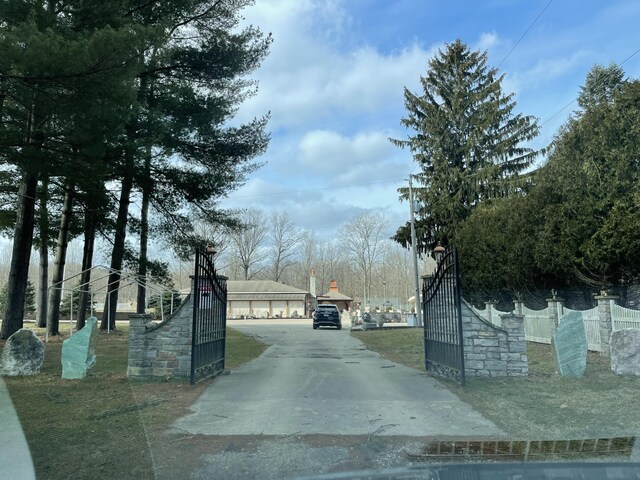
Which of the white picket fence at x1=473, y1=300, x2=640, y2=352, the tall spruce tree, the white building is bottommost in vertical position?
the white picket fence at x1=473, y1=300, x2=640, y2=352

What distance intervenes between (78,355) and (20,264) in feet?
28.4

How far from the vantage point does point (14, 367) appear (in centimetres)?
1101

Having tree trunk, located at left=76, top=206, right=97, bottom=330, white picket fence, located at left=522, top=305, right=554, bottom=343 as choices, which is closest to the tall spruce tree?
white picket fence, located at left=522, top=305, right=554, bottom=343

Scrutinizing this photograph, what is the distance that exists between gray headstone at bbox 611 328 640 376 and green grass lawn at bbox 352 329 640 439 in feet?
0.64

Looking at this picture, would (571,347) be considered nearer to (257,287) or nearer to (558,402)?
(558,402)

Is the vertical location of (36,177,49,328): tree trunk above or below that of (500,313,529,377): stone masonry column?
above

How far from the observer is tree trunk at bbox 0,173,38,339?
57.2ft

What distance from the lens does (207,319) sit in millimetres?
11273

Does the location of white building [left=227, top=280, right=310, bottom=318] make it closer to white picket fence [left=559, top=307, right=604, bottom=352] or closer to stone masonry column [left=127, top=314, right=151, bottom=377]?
white picket fence [left=559, top=307, right=604, bottom=352]

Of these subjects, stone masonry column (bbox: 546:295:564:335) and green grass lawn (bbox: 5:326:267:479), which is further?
stone masonry column (bbox: 546:295:564:335)

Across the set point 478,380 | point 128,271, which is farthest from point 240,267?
point 478,380

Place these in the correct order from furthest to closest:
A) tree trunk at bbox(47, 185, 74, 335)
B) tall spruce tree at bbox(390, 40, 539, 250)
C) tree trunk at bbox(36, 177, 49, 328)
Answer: tall spruce tree at bbox(390, 40, 539, 250) → tree trunk at bbox(47, 185, 74, 335) → tree trunk at bbox(36, 177, 49, 328)

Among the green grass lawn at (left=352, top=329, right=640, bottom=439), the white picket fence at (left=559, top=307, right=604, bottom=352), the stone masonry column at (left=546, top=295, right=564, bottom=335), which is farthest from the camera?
the stone masonry column at (left=546, top=295, right=564, bottom=335)

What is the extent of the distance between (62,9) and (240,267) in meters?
66.3
